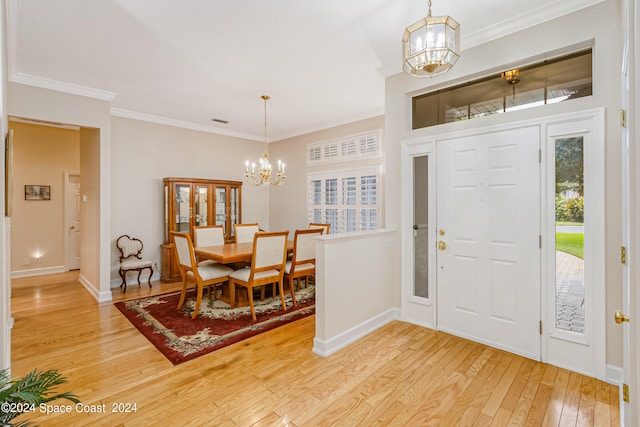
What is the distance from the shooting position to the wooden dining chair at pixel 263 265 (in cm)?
345

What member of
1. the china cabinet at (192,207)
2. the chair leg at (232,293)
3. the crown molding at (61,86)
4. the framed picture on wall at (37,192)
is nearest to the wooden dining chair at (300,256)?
the chair leg at (232,293)

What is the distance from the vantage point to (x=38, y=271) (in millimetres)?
5586

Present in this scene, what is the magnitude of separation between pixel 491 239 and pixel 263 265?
238 cm

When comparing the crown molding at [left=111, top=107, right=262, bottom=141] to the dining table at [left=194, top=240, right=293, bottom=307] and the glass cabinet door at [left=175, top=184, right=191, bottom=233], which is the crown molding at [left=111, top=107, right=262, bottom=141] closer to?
the glass cabinet door at [left=175, top=184, right=191, bottom=233]

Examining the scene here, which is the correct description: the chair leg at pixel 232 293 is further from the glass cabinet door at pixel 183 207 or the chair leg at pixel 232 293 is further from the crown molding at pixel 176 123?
the crown molding at pixel 176 123

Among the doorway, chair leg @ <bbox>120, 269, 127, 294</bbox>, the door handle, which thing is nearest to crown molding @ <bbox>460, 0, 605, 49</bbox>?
the doorway

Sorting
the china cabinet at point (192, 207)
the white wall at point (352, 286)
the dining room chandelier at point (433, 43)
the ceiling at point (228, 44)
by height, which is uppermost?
the ceiling at point (228, 44)

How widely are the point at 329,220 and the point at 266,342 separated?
10.4ft

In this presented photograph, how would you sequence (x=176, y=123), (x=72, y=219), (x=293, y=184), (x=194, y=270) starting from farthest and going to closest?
(x=293, y=184)
(x=72, y=219)
(x=176, y=123)
(x=194, y=270)

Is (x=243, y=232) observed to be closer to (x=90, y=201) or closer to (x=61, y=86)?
(x=90, y=201)

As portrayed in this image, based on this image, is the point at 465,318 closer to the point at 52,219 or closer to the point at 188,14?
the point at 188,14

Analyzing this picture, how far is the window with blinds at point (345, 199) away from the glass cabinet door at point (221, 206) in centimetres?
163

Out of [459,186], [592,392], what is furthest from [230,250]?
[592,392]

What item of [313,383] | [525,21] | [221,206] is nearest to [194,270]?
[313,383]
